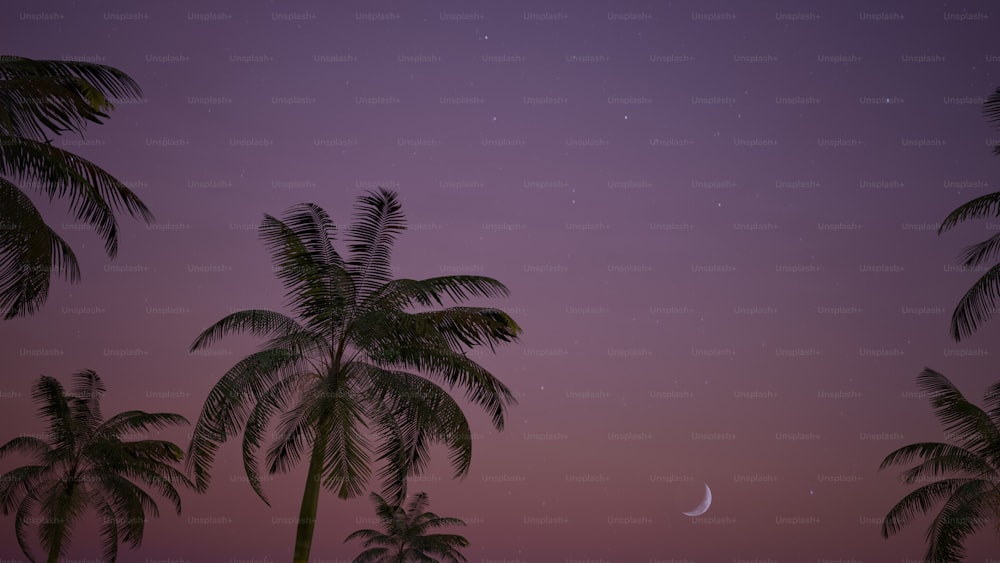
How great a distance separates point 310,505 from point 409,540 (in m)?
28.7

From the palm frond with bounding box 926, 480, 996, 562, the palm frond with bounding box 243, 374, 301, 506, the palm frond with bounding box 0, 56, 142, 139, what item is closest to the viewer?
the palm frond with bounding box 0, 56, 142, 139

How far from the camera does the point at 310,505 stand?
22.0 metres

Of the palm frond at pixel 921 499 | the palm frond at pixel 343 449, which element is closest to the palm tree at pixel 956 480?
the palm frond at pixel 921 499

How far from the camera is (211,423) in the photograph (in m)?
21.2

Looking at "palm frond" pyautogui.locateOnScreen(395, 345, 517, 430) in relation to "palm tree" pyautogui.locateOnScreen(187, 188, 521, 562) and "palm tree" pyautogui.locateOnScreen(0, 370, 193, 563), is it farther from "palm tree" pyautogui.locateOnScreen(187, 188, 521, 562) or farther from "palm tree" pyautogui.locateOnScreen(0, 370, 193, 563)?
"palm tree" pyautogui.locateOnScreen(0, 370, 193, 563)

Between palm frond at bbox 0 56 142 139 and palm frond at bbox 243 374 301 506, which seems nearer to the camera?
palm frond at bbox 0 56 142 139

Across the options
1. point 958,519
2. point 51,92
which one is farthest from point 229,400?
point 958,519

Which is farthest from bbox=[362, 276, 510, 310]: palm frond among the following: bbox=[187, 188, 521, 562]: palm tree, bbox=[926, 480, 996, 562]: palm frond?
bbox=[926, 480, 996, 562]: palm frond

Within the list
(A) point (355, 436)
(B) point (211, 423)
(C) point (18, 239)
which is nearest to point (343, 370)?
(A) point (355, 436)

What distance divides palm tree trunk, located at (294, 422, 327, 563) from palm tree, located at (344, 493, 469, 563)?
1069 inches

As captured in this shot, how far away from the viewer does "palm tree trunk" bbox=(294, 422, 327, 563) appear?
21.9m

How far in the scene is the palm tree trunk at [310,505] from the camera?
21.9 meters

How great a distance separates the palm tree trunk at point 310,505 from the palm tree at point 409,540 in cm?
2716

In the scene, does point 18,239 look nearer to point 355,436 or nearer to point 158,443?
point 355,436
